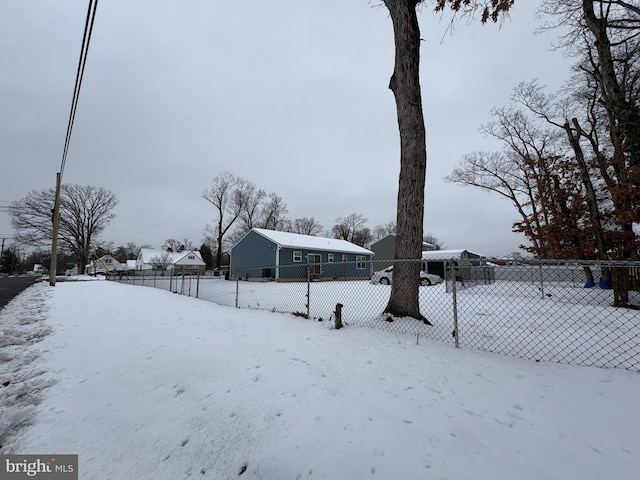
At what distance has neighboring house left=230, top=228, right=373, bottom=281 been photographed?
2094 centimetres

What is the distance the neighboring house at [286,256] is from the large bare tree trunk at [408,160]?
14520mm

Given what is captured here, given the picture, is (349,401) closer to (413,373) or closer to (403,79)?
(413,373)

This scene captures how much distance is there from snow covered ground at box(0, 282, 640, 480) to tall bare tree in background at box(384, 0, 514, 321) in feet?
4.19

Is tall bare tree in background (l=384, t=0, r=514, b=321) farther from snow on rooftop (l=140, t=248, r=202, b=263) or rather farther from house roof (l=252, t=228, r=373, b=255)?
snow on rooftop (l=140, t=248, r=202, b=263)

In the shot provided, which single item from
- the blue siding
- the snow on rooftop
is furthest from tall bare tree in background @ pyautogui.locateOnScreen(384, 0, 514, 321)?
the snow on rooftop

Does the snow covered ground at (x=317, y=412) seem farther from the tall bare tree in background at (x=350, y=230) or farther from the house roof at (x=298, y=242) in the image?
the tall bare tree in background at (x=350, y=230)

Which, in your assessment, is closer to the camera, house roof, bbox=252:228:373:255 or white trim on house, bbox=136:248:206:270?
house roof, bbox=252:228:373:255

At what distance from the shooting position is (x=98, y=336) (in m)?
4.59

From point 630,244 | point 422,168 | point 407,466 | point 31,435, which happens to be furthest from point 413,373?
point 630,244

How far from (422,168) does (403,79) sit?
5.80 ft

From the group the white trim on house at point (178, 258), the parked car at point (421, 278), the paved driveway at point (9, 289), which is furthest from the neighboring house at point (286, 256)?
the white trim on house at point (178, 258)

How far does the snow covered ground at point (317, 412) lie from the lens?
172cm

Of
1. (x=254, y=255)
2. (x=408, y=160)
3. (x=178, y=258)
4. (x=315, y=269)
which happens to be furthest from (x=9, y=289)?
(x=178, y=258)

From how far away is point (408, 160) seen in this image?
515 cm
